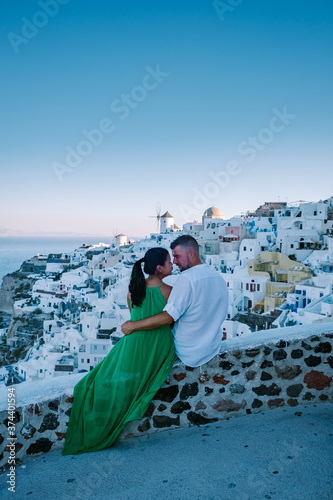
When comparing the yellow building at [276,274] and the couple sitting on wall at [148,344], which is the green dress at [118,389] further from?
Answer: the yellow building at [276,274]

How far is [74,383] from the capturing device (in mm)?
2408

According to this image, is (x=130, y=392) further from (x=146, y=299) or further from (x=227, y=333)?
(x=227, y=333)

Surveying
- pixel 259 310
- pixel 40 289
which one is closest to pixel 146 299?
pixel 259 310

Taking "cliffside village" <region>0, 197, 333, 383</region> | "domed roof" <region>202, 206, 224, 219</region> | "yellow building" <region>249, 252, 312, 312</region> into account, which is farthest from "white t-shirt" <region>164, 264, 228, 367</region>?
"domed roof" <region>202, 206, 224, 219</region>

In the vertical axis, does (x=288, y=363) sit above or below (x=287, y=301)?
above

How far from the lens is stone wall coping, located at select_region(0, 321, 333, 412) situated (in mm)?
2293

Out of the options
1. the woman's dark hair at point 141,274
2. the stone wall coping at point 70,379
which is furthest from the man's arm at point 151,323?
the stone wall coping at point 70,379

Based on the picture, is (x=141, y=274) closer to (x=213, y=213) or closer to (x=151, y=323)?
(x=151, y=323)

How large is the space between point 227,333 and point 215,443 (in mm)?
13869

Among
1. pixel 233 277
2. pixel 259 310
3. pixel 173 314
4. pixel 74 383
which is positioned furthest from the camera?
pixel 233 277

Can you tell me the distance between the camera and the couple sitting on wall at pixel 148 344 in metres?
2.29

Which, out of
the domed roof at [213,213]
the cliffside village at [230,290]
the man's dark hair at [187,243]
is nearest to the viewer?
the man's dark hair at [187,243]

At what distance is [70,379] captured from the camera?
98.3 inches

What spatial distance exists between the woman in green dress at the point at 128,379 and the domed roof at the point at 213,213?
41.6 meters
